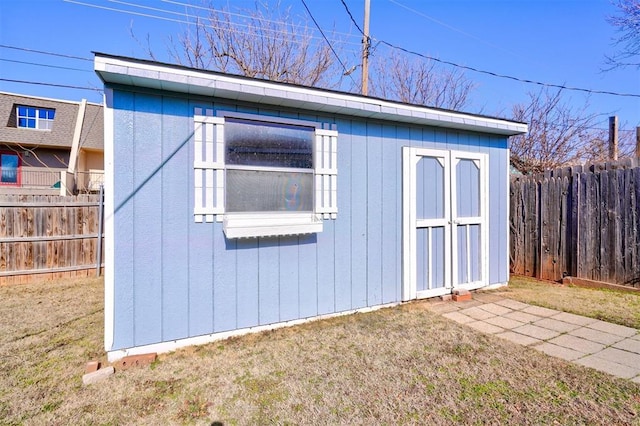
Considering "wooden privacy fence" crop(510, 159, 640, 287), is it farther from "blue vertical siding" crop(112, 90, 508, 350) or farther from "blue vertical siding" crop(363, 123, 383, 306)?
"blue vertical siding" crop(363, 123, 383, 306)

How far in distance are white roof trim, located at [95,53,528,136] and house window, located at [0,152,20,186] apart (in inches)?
657

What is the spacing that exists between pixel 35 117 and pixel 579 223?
2042 centimetres

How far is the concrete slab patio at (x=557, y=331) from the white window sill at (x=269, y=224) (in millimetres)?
1931

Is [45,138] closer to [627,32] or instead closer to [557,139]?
[557,139]

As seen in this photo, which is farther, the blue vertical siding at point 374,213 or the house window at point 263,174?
the blue vertical siding at point 374,213

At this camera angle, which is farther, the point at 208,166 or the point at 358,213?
the point at 358,213

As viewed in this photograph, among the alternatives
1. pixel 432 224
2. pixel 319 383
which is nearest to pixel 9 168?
pixel 432 224

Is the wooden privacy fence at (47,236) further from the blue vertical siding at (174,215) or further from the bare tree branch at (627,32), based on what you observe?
the bare tree branch at (627,32)

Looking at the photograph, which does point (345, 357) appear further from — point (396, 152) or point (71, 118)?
point (71, 118)

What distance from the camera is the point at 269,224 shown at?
320 cm

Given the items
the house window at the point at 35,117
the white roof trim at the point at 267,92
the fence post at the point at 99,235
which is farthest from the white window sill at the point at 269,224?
the house window at the point at 35,117

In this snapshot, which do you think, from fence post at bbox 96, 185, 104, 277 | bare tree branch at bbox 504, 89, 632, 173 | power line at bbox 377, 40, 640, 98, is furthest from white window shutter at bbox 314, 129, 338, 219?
bare tree branch at bbox 504, 89, 632, 173

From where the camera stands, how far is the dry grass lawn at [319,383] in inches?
77.7

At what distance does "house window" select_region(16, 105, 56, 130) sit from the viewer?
14.9m
